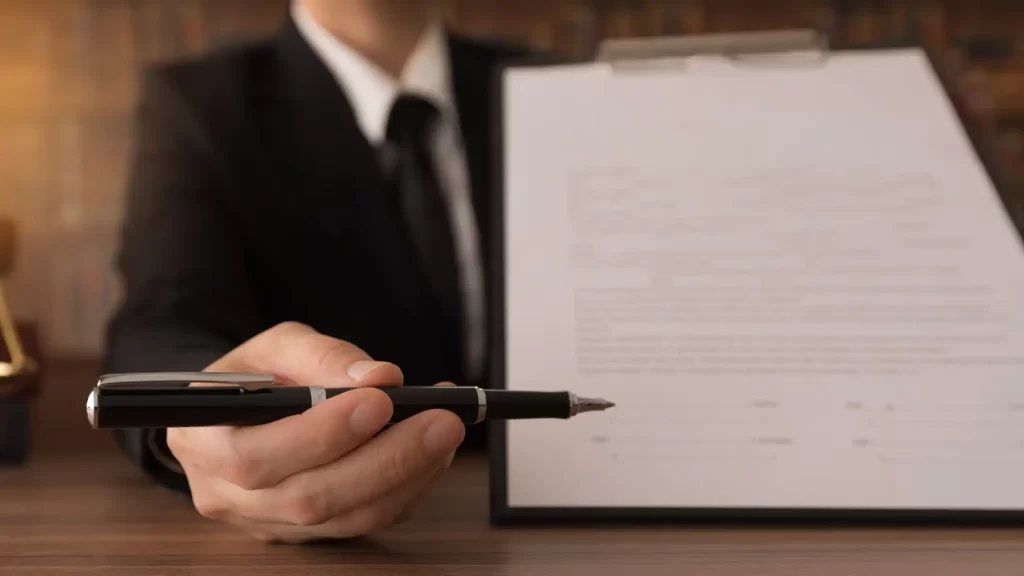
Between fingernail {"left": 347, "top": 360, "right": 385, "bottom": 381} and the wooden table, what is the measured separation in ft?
0.21

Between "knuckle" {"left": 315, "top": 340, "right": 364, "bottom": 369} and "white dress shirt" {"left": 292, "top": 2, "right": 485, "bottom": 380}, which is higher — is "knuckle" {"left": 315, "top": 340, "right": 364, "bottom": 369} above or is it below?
below

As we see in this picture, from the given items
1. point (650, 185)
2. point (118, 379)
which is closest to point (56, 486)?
point (118, 379)

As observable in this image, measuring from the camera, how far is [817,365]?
371 millimetres

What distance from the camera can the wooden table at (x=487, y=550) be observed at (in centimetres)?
28

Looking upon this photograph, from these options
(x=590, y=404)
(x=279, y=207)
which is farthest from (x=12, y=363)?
(x=590, y=404)

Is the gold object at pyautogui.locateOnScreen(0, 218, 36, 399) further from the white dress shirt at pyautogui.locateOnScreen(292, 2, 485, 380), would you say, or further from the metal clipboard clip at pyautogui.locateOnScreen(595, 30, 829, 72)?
the metal clipboard clip at pyautogui.locateOnScreen(595, 30, 829, 72)

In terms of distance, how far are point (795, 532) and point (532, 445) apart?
0.36 feet

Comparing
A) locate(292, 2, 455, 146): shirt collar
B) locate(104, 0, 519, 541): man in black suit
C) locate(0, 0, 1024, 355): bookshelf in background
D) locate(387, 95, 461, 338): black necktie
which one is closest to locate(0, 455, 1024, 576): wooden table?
locate(104, 0, 519, 541): man in black suit

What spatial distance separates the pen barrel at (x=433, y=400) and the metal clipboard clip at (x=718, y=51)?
25cm

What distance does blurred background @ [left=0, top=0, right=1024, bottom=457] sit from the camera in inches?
66.8

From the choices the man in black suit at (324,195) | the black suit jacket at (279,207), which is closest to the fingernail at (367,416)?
the man in black suit at (324,195)

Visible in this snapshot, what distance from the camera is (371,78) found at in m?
0.82

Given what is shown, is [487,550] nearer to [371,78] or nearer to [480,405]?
[480,405]

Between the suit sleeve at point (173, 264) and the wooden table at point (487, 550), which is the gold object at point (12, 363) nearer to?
the suit sleeve at point (173, 264)
